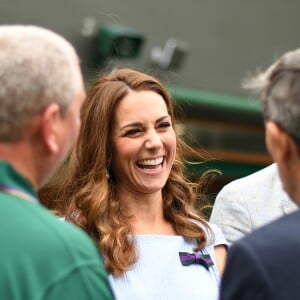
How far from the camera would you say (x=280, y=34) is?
38.7ft

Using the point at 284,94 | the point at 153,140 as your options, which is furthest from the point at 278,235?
the point at 153,140

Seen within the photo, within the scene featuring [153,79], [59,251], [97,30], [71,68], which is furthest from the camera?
[97,30]

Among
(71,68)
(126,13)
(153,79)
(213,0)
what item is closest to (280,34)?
(213,0)

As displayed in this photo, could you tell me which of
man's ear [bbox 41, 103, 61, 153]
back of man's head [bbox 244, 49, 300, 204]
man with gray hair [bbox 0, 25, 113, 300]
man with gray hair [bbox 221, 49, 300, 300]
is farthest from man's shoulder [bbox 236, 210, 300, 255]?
man's ear [bbox 41, 103, 61, 153]

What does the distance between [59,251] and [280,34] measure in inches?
400

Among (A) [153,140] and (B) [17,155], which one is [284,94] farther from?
(A) [153,140]

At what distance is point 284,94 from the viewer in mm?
→ 2141

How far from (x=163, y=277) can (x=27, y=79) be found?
1419 millimetres

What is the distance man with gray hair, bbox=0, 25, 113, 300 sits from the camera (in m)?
1.95

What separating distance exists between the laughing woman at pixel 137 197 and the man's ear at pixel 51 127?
47.8 inches

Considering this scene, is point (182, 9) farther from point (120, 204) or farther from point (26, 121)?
point (26, 121)

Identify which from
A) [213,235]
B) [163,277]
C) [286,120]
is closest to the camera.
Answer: [286,120]

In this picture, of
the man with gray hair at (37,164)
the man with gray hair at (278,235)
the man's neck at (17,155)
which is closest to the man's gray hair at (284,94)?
the man with gray hair at (278,235)

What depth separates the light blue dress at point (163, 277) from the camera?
3182 millimetres
